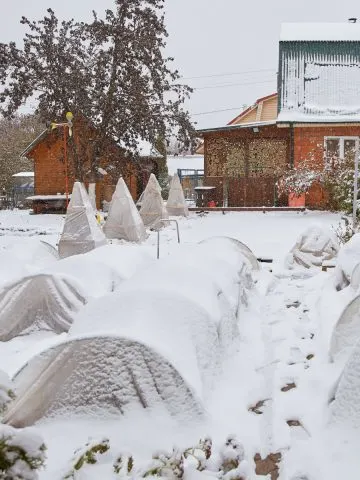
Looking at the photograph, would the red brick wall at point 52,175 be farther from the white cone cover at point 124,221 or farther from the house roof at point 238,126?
the white cone cover at point 124,221

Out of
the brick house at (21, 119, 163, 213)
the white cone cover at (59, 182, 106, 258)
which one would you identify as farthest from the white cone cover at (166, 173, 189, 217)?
the white cone cover at (59, 182, 106, 258)

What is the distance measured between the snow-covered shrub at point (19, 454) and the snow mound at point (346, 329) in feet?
13.6

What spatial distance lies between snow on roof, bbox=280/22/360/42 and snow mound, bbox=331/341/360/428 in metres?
21.6

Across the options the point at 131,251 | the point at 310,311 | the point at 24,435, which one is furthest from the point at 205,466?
the point at 131,251

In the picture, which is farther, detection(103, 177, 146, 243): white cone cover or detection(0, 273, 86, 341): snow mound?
detection(103, 177, 146, 243): white cone cover

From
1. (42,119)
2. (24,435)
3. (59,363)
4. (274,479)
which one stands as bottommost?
(274,479)

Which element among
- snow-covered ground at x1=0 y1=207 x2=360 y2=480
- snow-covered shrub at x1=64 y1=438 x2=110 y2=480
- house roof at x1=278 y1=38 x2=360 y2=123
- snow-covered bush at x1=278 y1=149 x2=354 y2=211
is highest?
house roof at x1=278 y1=38 x2=360 y2=123

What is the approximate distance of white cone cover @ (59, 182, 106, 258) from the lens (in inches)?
521

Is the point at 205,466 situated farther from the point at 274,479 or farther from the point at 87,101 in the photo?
the point at 87,101

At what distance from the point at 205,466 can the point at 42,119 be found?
75.6ft

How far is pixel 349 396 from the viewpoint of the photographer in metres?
4.24

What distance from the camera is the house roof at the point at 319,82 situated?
21.6m

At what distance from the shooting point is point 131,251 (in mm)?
9031

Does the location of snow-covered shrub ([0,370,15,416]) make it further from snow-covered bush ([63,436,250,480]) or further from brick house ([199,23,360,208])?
brick house ([199,23,360,208])
